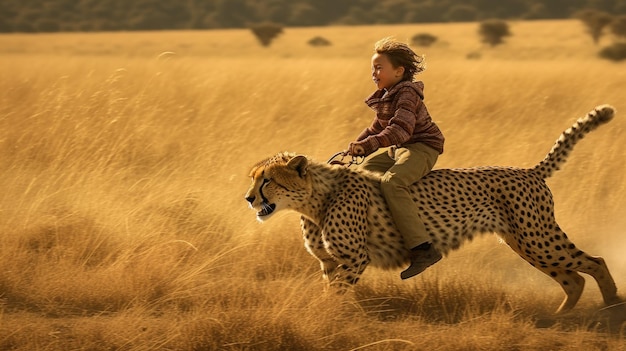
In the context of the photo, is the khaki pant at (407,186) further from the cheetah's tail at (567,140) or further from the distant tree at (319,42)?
the distant tree at (319,42)

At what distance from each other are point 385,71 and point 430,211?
757 mm

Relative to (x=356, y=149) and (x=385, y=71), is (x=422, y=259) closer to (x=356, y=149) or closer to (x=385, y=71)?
(x=356, y=149)

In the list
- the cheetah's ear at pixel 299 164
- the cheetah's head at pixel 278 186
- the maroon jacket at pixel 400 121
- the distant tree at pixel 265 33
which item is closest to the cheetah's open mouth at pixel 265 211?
the cheetah's head at pixel 278 186

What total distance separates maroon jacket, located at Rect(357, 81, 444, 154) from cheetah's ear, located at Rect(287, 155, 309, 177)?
1.00 ft

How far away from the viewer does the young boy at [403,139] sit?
5.11 meters

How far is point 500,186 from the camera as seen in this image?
5.38m

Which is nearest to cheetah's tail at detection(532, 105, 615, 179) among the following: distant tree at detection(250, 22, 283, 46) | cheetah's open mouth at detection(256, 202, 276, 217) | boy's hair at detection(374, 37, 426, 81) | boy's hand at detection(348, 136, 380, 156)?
boy's hair at detection(374, 37, 426, 81)

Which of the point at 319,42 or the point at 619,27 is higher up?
the point at 319,42

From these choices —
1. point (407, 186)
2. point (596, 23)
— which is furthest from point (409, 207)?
point (596, 23)

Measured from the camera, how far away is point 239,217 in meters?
7.17

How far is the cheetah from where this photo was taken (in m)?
5.09

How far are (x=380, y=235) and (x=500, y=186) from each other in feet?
2.30

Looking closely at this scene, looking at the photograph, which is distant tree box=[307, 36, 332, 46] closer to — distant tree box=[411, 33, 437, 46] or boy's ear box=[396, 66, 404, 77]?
distant tree box=[411, 33, 437, 46]

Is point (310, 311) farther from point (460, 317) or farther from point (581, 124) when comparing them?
point (581, 124)
